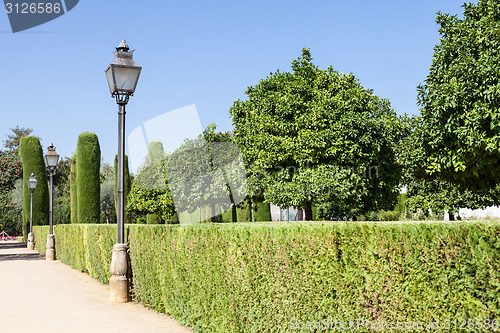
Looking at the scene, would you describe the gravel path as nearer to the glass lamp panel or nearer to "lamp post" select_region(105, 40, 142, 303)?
"lamp post" select_region(105, 40, 142, 303)

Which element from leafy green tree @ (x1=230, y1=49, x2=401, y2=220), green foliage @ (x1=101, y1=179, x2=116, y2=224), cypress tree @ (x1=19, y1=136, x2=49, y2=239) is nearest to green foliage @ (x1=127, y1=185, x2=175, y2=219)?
cypress tree @ (x1=19, y1=136, x2=49, y2=239)

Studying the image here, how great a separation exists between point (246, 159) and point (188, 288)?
1879 cm

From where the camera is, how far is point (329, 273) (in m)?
4.70

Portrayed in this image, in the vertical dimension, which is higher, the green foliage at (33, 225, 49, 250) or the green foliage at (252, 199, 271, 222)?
the green foliage at (252, 199, 271, 222)

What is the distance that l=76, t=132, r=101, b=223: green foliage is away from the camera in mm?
32844

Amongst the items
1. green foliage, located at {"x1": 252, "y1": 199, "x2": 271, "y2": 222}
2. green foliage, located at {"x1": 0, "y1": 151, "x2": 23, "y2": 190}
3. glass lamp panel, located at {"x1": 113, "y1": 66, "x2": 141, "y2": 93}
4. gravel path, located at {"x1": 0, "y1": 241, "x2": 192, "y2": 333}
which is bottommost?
gravel path, located at {"x1": 0, "y1": 241, "x2": 192, "y2": 333}

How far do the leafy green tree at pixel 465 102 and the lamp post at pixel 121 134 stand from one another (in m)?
10.5

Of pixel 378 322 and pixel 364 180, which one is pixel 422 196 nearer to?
pixel 364 180

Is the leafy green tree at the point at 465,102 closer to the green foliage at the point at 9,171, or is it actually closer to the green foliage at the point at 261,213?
the green foliage at the point at 261,213

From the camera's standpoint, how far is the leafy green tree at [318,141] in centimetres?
2216

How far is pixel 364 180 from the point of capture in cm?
2289

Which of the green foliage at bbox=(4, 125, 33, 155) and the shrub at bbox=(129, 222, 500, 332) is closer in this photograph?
the shrub at bbox=(129, 222, 500, 332)

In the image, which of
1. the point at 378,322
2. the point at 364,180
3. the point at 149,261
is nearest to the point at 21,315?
the point at 149,261

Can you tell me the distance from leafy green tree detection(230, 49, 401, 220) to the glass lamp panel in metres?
12.6
